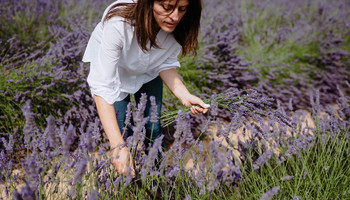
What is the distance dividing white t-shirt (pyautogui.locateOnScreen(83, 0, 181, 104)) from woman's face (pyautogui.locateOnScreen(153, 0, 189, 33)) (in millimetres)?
163

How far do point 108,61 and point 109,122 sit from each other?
30cm

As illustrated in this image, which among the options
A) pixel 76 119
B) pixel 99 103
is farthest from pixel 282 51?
pixel 99 103

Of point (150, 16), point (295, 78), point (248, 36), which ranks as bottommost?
point (295, 78)

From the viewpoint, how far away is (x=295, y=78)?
128 inches

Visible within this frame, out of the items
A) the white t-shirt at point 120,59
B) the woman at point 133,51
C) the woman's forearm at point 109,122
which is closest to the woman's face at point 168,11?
the woman at point 133,51

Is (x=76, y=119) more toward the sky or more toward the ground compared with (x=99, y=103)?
more toward the ground

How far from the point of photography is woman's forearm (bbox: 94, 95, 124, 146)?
127 centimetres

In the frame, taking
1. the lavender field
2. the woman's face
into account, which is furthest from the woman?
the lavender field

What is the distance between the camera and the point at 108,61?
131cm

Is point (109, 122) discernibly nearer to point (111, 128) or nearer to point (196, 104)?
point (111, 128)

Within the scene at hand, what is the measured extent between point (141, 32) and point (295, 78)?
8.14 ft

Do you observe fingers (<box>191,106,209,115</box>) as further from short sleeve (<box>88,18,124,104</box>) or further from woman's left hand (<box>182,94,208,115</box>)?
short sleeve (<box>88,18,124,104</box>)

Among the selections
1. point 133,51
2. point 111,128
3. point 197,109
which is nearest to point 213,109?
point 197,109

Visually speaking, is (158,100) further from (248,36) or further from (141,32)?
(248,36)
